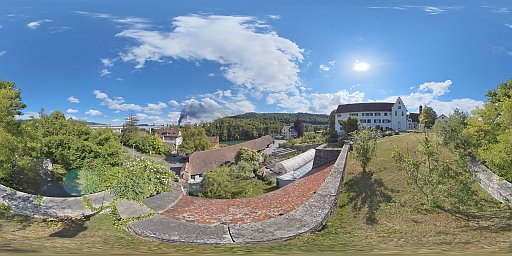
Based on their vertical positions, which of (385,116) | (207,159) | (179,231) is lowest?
(207,159)

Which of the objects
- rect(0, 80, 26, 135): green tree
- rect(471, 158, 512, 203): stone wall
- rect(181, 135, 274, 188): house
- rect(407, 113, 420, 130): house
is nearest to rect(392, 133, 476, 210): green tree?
rect(471, 158, 512, 203): stone wall

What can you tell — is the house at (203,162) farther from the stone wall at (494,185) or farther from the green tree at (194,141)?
the stone wall at (494,185)

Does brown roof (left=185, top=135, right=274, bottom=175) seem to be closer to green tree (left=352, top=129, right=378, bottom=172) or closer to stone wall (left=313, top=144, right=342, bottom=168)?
stone wall (left=313, top=144, right=342, bottom=168)

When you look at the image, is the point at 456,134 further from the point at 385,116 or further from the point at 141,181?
the point at 385,116

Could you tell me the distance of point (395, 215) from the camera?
594cm

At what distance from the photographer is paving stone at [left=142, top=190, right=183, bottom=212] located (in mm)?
7034

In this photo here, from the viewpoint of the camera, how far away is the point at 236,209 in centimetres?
699

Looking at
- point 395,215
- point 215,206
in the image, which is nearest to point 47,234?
point 215,206

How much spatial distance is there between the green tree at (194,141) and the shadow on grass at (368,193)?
24474 mm

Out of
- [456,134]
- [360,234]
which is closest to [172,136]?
[456,134]

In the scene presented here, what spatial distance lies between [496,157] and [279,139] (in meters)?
41.0

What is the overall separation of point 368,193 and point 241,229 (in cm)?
442

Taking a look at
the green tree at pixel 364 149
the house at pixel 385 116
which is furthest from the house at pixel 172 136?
the green tree at pixel 364 149

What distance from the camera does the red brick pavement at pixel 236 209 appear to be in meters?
6.31
